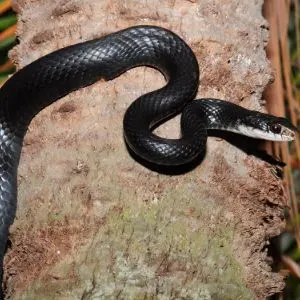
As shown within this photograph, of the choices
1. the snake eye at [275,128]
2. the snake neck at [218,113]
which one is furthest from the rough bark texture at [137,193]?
the snake eye at [275,128]

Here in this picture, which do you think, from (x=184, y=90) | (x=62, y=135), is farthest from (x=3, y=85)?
(x=184, y=90)

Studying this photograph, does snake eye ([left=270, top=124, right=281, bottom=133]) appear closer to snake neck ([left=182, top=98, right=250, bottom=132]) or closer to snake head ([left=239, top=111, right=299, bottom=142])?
snake head ([left=239, top=111, right=299, bottom=142])

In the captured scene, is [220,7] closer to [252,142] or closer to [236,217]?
[252,142]

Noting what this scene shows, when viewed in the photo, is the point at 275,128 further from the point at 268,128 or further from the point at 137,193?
the point at 137,193

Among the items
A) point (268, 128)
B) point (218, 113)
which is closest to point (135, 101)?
point (218, 113)

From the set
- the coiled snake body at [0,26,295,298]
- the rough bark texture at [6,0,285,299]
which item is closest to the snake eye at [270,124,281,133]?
the coiled snake body at [0,26,295,298]
